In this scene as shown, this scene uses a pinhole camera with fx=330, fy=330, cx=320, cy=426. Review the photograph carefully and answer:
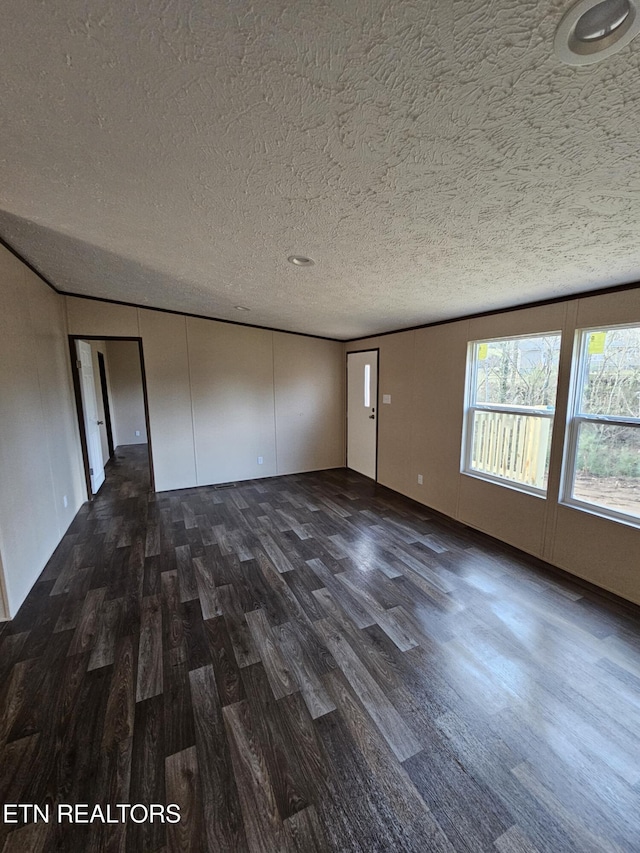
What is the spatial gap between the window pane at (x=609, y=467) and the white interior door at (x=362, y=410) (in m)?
2.82

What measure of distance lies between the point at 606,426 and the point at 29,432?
445 centimetres

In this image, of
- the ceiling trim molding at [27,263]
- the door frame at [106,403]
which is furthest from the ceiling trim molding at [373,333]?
the door frame at [106,403]

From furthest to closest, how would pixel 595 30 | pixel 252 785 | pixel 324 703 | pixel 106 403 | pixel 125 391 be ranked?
pixel 125 391 < pixel 106 403 < pixel 324 703 < pixel 252 785 < pixel 595 30

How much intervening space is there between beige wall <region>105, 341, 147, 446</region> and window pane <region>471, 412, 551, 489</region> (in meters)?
7.03

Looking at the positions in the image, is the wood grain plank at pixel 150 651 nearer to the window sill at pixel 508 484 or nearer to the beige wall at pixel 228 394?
the beige wall at pixel 228 394

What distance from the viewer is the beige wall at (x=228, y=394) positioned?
4.48 metres

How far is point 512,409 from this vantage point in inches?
121

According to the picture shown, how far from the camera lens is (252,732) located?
4.86 feet

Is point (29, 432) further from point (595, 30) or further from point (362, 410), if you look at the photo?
point (362, 410)

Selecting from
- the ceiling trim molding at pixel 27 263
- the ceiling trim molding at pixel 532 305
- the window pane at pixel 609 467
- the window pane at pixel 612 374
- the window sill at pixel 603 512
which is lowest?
the window sill at pixel 603 512

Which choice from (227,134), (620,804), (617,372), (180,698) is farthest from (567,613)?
(227,134)

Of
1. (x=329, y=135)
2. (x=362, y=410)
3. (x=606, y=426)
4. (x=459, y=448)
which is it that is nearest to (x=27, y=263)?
(x=329, y=135)

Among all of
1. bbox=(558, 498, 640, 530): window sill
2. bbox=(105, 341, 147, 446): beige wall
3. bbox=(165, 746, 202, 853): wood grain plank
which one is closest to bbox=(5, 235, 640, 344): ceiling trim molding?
bbox=(558, 498, 640, 530): window sill

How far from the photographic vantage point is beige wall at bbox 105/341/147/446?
757 centimetres
